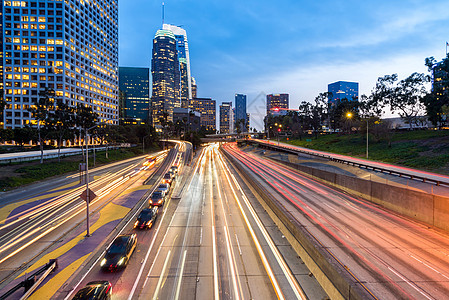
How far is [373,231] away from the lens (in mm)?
17312

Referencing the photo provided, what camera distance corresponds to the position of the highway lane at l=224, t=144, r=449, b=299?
1083cm

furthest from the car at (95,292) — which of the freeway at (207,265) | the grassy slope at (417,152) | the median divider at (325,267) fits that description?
the grassy slope at (417,152)

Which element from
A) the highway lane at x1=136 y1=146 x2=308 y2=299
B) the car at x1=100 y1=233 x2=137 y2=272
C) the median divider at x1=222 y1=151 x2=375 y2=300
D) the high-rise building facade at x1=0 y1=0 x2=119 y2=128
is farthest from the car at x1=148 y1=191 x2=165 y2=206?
the high-rise building facade at x1=0 y1=0 x2=119 y2=128

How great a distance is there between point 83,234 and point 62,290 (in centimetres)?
814

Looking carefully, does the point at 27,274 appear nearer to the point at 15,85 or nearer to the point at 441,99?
the point at 441,99

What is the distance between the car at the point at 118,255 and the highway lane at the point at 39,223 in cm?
573

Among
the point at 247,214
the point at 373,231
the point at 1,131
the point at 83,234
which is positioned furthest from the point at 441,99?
the point at 1,131

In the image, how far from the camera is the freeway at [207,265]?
11750 mm

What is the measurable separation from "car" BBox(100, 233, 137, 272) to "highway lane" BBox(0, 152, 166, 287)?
5.73 m

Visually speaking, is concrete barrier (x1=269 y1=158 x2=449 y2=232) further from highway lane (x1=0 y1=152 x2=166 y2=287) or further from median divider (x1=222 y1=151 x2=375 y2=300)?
highway lane (x1=0 y1=152 x2=166 y2=287)

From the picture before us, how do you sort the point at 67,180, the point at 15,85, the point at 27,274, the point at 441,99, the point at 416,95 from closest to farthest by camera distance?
the point at 27,274, the point at 67,180, the point at 441,99, the point at 416,95, the point at 15,85

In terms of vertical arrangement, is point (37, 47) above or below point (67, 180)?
above

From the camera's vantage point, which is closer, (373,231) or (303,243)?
(303,243)

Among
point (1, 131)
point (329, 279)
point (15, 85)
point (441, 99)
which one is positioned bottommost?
point (329, 279)
